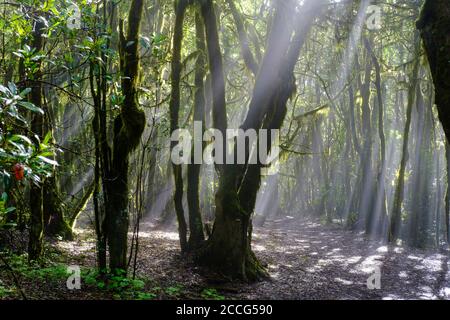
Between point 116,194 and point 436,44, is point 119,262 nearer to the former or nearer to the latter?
point 116,194

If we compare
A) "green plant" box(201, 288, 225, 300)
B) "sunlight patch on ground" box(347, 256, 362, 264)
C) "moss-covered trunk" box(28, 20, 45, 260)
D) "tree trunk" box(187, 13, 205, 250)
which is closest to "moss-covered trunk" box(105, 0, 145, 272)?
"green plant" box(201, 288, 225, 300)

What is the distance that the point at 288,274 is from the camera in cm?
1111

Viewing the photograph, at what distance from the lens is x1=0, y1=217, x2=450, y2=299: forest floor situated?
782 cm

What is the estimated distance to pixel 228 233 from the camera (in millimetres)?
10070

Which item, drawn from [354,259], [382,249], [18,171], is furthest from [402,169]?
[18,171]

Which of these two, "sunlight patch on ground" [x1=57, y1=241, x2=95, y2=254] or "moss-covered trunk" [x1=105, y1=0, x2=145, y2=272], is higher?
"moss-covered trunk" [x1=105, y1=0, x2=145, y2=272]

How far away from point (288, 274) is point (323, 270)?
1.66 m

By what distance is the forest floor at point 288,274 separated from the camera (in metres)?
7.82

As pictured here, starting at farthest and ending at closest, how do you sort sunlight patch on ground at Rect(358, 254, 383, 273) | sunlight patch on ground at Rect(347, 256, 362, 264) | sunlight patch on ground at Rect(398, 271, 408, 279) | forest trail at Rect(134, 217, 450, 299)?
sunlight patch on ground at Rect(347, 256, 362, 264) < sunlight patch on ground at Rect(358, 254, 383, 273) < sunlight patch on ground at Rect(398, 271, 408, 279) < forest trail at Rect(134, 217, 450, 299)

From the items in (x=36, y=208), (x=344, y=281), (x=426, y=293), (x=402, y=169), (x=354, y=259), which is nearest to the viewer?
(x=36, y=208)

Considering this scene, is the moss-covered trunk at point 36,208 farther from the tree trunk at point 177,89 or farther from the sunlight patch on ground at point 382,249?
the sunlight patch on ground at point 382,249

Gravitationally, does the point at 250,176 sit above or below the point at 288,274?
above

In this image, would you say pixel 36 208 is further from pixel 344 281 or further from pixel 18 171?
pixel 344 281

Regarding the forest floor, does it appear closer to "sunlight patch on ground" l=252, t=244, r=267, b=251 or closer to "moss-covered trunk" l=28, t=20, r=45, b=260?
"sunlight patch on ground" l=252, t=244, r=267, b=251
